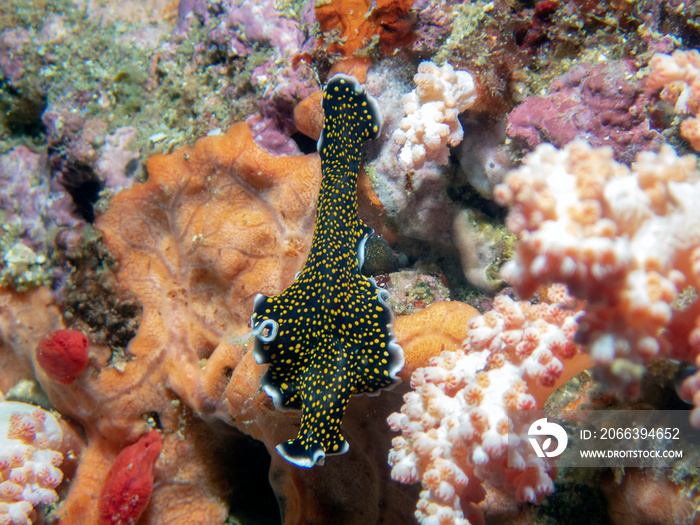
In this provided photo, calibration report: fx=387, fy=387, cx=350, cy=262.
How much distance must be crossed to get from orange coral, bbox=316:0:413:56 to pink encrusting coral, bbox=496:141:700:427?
2.36 meters

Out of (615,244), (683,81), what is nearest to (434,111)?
(683,81)

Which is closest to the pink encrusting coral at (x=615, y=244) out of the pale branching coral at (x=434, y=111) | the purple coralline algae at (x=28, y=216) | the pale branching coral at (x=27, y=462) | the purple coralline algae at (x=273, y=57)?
the pale branching coral at (x=434, y=111)

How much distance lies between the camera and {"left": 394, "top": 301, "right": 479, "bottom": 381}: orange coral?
3.05 meters

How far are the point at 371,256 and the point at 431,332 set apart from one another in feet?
3.26

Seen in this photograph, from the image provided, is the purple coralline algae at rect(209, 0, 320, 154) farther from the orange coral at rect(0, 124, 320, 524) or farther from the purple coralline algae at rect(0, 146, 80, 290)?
the purple coralline algae at rect(0, 146, 80, 290)

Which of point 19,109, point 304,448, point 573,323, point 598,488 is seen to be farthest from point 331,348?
point 19,109

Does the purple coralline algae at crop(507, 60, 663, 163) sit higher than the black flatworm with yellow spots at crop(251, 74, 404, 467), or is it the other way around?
the purple coralline algae at crop(507, 60, 663, 163)

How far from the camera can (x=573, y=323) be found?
231 cm

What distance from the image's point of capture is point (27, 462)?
400 cm

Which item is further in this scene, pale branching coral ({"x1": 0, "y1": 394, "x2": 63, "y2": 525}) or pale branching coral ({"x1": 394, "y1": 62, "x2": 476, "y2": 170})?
pale branching coral ({"x1": 0, "y1": 394, "x2": 63, "y2": 525})

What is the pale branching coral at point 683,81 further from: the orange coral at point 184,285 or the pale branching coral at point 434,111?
the orange coral at point 184,285

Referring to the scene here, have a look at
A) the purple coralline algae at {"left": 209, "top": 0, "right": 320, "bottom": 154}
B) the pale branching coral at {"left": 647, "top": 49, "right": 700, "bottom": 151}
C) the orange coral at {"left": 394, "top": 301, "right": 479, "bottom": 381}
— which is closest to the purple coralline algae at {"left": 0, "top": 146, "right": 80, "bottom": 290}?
the purple coralline algae at {"left": 209, "top": 0, "right": 320, "bottom": 154}

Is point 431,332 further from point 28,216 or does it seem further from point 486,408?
point 28,216

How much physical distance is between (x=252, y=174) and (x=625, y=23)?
11.2ft
